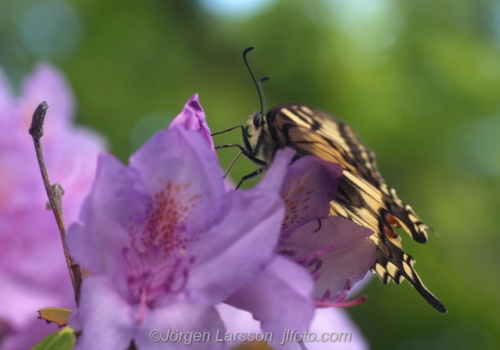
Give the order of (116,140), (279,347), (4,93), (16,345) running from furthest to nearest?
(116,140) < (4,93) < (16,345) < (279,347)

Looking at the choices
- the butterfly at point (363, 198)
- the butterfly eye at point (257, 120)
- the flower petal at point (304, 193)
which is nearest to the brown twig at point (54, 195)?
the flower petal at point (304, 193)

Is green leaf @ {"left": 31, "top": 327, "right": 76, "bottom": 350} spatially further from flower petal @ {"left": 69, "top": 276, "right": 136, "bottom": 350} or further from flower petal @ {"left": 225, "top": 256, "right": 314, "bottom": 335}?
flower petal @ {"left": 225, "top": 256, "right": 314, "bottom": 335}

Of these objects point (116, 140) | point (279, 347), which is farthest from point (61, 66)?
point (279, 347)

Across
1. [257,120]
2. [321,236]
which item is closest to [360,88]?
[257,120]

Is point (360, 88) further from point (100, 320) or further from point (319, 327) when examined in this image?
point (100, 320)

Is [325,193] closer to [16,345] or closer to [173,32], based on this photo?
[16,345]
